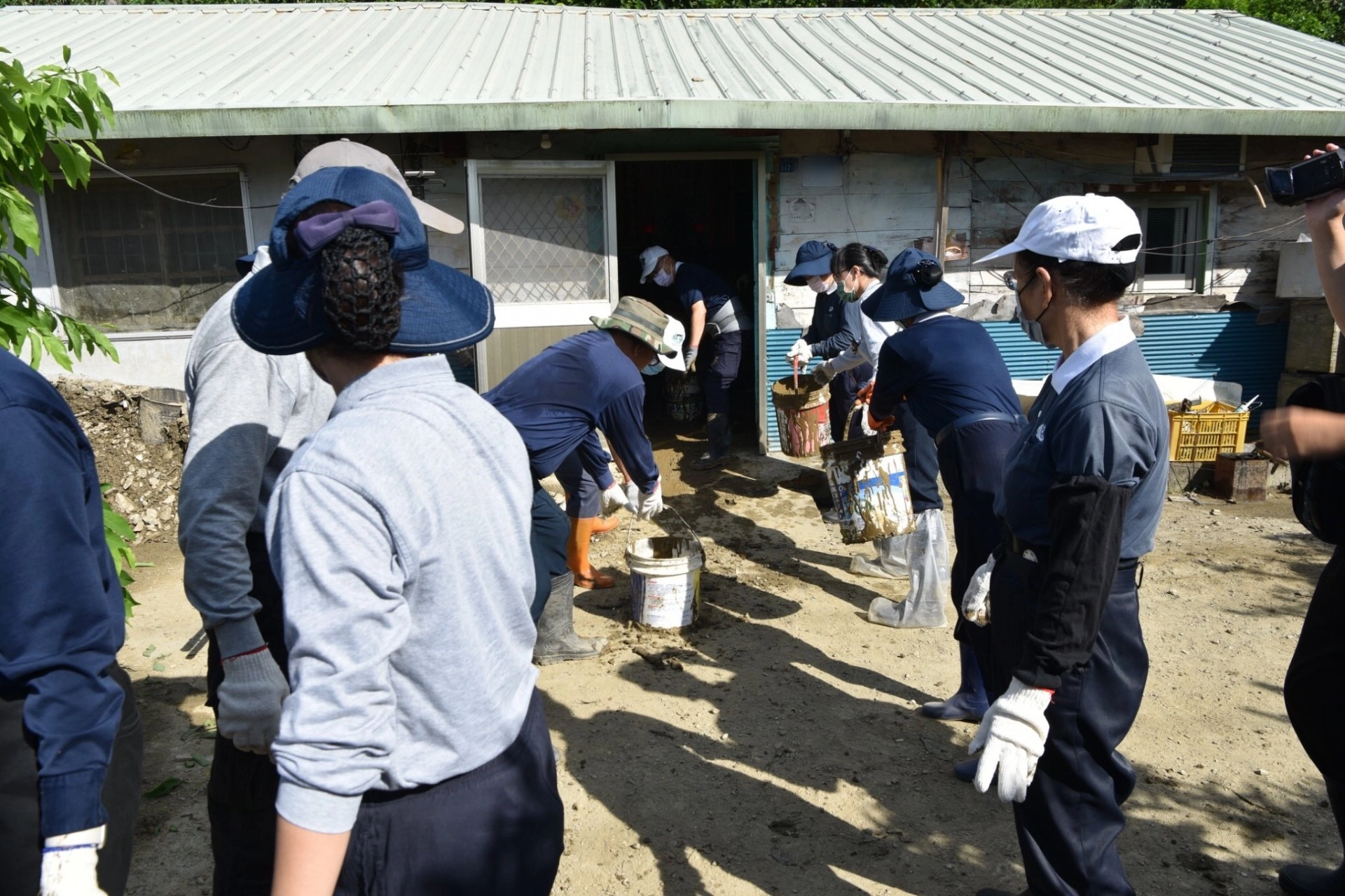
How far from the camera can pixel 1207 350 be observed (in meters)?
8.64

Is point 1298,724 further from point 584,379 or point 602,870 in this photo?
point 584,379

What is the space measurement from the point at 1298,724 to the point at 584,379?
284 centimetres

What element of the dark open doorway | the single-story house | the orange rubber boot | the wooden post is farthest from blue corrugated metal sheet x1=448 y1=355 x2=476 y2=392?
the dark open doorway

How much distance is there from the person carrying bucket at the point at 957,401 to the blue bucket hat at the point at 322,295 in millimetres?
2586

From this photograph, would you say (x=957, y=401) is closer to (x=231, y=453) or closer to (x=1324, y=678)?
(x=1324, y=678)

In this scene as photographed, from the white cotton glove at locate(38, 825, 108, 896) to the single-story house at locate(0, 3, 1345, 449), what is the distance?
591 centimetres

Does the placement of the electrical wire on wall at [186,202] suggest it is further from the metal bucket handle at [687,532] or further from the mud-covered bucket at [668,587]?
the mud-covered bucket at [668,587]

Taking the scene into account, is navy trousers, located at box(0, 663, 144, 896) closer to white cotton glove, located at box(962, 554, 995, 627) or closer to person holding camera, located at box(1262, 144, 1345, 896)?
white cotton glove, located at box(962, 554, 995, 627)

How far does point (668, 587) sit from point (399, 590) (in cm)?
375

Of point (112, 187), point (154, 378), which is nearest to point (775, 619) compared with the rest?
point (154, 378)

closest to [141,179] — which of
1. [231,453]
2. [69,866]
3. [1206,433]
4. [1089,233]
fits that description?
[231,453]

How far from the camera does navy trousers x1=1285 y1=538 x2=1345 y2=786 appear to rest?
2.58 meters

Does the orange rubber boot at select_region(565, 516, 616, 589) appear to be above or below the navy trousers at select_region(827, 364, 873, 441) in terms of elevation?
below

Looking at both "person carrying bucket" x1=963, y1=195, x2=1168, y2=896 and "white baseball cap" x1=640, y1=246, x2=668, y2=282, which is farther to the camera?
"white baseball cap" x1=640, y1=246, x2=668, y2=282
